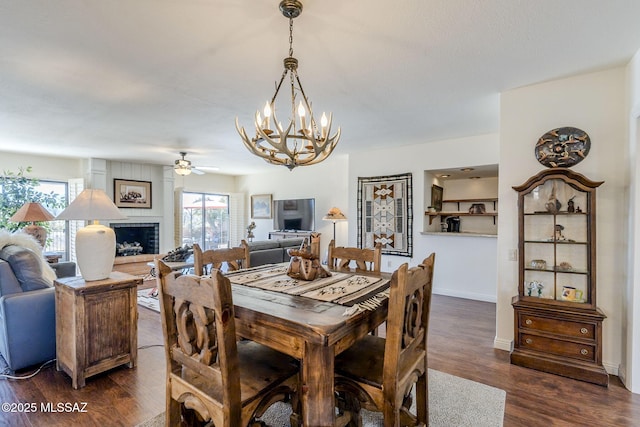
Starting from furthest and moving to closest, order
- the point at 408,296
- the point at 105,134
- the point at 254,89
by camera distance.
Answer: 1. the point at 105,134
2. the point at 254,89
3. the point at 408,296

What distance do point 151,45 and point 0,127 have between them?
11.9 ft

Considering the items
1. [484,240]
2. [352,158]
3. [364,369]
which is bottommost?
[364,369]

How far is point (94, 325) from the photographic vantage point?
7.86ft

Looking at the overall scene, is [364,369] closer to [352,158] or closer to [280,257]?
[280,257]

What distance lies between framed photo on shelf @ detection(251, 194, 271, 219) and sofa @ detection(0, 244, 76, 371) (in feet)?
18.8

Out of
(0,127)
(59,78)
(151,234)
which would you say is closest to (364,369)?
(59,78)

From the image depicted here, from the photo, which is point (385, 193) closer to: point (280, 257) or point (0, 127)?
point (280, 257)

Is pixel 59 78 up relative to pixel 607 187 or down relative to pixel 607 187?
up

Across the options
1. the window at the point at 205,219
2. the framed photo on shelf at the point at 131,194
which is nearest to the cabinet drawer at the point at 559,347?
the framed photo on shelf at the point at 131,194

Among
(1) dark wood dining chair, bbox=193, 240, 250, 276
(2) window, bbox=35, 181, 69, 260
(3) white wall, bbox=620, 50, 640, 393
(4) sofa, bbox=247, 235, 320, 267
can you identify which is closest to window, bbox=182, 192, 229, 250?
(2) window, bbox=35, 181, 69, 260

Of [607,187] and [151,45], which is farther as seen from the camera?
[607,187]

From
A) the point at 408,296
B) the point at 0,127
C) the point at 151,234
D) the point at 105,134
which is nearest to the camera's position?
the point at 408,296

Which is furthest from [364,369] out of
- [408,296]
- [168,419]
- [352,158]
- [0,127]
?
[0,127]

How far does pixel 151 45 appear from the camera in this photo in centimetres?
218
